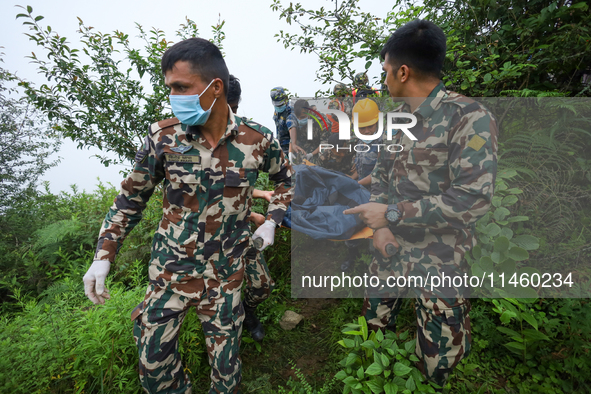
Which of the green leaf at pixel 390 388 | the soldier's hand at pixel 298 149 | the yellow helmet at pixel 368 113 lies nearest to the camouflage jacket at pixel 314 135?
the soldier's hand at pixel 298 149

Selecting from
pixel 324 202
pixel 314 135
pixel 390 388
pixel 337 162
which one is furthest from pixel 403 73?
pixel 314 135

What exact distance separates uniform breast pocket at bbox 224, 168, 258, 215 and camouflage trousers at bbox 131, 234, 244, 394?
0.31 m

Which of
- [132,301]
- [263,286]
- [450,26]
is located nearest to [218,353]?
[263,286]

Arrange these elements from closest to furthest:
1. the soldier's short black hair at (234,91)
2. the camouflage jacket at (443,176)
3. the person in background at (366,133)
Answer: the camouflage jacket at (443,176)
the soldier's short black hair at (234,91)
the person in background at (366,133)

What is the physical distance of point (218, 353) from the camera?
5.48 ft

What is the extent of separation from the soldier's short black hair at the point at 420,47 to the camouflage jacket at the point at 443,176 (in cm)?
16

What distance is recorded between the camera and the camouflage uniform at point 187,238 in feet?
5.16

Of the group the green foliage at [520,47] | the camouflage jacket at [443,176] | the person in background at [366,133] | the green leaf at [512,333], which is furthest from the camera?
the person in background at [366,133]

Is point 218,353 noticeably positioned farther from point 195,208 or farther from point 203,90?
point 203,90

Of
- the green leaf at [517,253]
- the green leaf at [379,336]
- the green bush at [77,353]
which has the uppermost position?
the green leaf at [517,253]

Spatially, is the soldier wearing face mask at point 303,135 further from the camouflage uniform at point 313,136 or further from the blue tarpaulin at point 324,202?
the blue tarpaulin at point 324,202

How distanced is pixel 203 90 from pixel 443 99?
1422 mm

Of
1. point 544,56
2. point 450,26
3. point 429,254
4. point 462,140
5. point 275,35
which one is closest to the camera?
point 462,140

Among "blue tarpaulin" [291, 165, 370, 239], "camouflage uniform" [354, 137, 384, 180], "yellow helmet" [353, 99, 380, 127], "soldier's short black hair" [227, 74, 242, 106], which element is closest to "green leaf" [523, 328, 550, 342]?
"blue tarpaulin" [291, 165, 370, 239]
